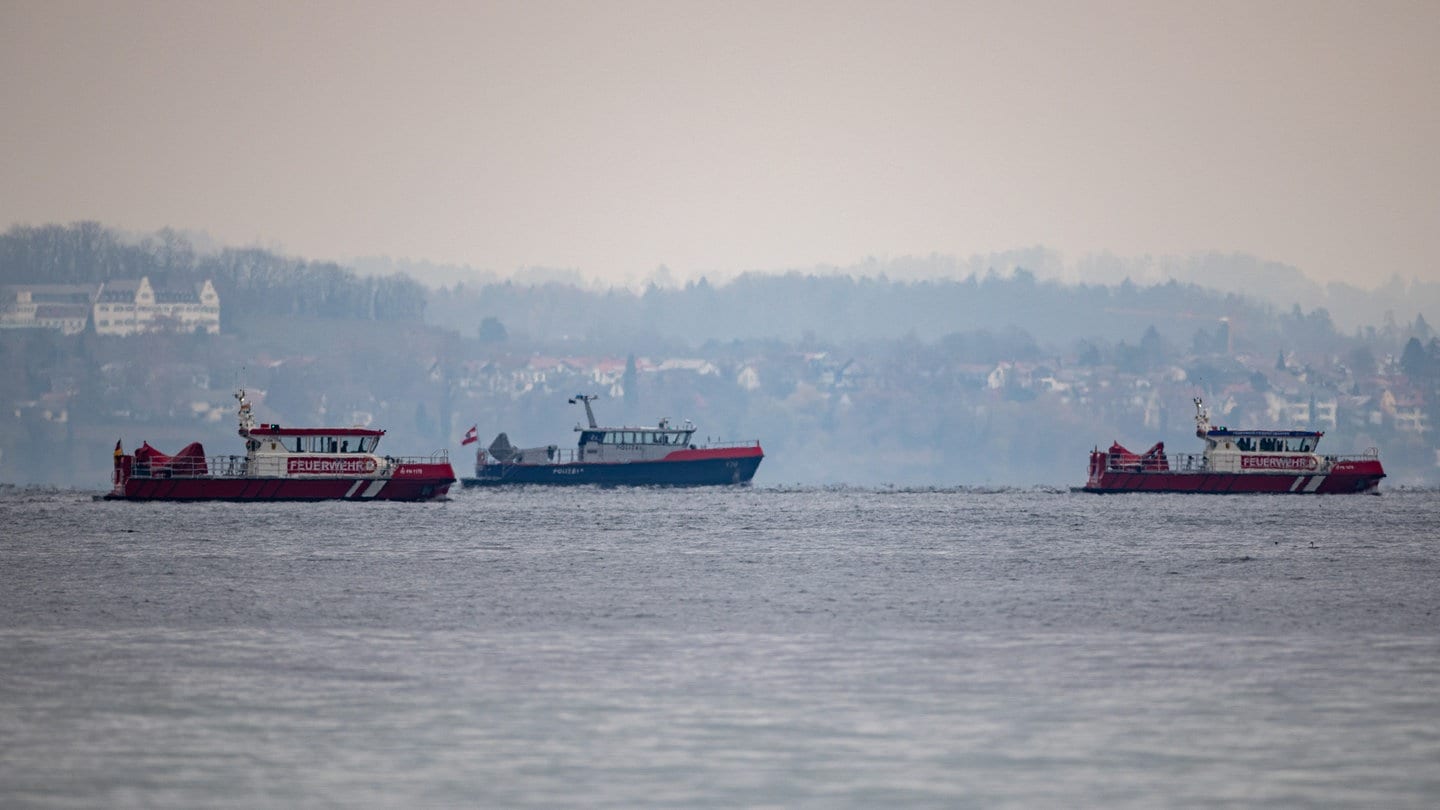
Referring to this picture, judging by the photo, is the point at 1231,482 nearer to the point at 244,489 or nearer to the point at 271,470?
the point at 271,470

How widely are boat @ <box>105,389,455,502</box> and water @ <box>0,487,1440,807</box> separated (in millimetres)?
31270

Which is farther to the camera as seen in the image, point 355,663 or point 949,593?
point 949,593

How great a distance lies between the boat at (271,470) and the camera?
95812 mm

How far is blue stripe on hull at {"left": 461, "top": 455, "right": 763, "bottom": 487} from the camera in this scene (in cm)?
13462

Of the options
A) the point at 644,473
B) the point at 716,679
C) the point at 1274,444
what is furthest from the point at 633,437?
the point at 716,679

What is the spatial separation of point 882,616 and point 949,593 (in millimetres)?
7114

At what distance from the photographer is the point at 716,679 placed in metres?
29.3

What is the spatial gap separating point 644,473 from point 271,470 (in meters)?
43.2

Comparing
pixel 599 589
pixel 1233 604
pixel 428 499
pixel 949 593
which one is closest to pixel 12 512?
pixel 428 499

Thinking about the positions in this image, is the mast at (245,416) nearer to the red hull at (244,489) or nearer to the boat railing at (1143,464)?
the red hull at (244,489)

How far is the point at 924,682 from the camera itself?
29.0m

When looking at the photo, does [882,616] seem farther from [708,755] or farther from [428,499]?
[428,499]

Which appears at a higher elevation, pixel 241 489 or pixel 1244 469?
pixel 1244 469

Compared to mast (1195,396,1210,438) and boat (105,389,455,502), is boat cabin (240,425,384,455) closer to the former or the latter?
boat (105,389,455,502)
